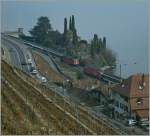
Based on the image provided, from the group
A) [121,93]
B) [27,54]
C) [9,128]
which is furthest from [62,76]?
[9,128]

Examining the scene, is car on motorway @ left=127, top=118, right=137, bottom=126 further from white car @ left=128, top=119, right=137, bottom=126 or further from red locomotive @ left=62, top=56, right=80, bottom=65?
red locomotive @ left=62, top=56, right=80, bottom=65

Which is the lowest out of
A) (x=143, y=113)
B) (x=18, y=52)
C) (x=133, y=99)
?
(x=143, y=113)

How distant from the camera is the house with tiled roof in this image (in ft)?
17.8

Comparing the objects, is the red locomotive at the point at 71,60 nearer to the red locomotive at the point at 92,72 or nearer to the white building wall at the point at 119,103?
the red locomotive at the point at 92,72

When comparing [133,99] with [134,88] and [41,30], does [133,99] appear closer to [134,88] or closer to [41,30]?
[134,88]

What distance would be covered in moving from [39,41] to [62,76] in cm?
472

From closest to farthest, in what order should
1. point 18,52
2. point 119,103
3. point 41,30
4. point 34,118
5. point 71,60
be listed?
point 34,118
point 119,103
point 18,52
point 71,60
point 41,30

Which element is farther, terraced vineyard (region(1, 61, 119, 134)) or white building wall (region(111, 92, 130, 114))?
white building wall (region(111, 92, 130, 114))

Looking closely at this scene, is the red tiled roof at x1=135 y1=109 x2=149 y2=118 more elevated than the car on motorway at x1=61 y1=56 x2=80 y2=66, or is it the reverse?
the car on motorway at x1=61 y1=56 x2=80 y2=66

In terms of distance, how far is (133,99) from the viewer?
18.8ft

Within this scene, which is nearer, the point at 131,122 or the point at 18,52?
the point at 131,122

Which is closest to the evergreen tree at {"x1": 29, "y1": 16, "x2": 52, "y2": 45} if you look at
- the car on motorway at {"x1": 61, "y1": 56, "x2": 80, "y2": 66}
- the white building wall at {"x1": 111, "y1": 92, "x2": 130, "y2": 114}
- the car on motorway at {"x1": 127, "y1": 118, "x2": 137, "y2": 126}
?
the car on motorway at {"x1": 61, "y1": 56, "x2": 80, "y2": 66}

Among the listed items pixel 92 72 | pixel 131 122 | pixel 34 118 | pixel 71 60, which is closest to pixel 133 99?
pixel 131 122

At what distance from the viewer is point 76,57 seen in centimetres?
1284
